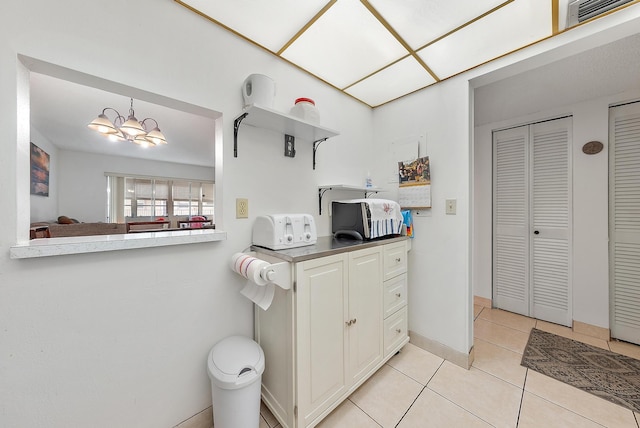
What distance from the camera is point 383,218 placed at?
68.3 inches

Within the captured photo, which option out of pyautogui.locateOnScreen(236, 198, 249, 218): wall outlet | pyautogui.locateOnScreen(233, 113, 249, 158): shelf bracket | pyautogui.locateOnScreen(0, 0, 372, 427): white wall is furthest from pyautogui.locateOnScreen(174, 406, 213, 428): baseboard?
pyautogui.locateOnScreen(233, 113, 249, 158): shelf bracket

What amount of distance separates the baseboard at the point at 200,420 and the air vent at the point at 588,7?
9.47ft

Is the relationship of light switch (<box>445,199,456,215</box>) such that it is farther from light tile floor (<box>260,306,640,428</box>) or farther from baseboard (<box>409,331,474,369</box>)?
light tile floor (<box>260,306,640,428</box>)

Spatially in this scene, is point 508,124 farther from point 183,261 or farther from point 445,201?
point 183,261

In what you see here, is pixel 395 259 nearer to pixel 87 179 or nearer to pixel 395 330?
pixel 395 330

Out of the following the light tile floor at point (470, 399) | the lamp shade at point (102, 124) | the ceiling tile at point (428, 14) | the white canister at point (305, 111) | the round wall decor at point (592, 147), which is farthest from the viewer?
the lamp shade at point (102, 124)

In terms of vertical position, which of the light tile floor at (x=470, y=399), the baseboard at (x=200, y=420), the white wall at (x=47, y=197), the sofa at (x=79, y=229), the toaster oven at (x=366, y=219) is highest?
the white wall at (x=47, y=197)

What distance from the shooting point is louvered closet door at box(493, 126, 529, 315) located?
98.3 inches

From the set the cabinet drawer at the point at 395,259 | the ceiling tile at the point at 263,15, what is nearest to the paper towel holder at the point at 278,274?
the cabinet drawer at the point at 395,259

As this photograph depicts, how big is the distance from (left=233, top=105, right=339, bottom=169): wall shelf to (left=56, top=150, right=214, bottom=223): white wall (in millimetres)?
5628

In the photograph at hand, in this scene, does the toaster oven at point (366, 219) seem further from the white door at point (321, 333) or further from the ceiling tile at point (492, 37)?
the ceiling tile at point (492, 37)

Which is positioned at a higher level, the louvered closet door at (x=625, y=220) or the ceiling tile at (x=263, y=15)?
the ceiling tile at (x=263, y=15)

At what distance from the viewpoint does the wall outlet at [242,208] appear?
1392mm

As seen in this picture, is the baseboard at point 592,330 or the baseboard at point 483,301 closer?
the baseboard at point 592,330
